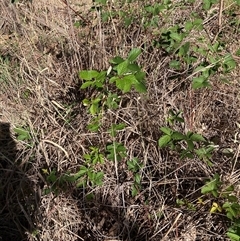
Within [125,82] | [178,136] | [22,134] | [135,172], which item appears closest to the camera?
[125,82]

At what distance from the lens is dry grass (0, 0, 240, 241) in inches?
80.4

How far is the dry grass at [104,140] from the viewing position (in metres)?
2.04

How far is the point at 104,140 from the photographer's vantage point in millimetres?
2281

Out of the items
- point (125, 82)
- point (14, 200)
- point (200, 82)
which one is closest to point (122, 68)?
point (125, 82)

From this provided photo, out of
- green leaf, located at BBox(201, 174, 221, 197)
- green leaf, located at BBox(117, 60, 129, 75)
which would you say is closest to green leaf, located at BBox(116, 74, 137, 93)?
green leaf, located at BBox(117, 60, 129, 75)

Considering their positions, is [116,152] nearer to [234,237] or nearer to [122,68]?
[122,68]

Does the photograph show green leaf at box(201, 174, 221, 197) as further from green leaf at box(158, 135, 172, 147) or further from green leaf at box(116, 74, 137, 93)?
green leaf at box(116, 74, 137, 93)

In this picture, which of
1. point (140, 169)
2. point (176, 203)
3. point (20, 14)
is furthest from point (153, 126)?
point (20, 14)

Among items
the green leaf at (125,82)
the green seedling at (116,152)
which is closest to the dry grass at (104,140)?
the green seedling at (116,152)

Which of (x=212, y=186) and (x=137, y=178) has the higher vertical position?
(x=212, y=186)

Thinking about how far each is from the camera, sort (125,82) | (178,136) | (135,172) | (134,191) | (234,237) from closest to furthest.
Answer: (234,237), (125,82), (178,136), (134,191), (135,172)

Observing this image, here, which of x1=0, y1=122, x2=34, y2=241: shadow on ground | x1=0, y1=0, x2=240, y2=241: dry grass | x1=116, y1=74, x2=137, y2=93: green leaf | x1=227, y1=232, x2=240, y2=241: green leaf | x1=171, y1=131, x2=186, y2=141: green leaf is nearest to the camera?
x1=227, y1=232, x2=240, y2=241: green leaf

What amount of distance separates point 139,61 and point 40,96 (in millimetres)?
672

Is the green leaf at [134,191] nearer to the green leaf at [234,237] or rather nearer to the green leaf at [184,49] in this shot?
the green leaf at [234,237]
